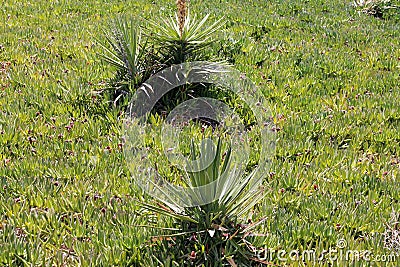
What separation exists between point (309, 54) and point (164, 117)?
322 centimetres

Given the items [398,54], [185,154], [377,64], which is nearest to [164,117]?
[185,154]

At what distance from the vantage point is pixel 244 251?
3551 mm

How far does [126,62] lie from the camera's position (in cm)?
596

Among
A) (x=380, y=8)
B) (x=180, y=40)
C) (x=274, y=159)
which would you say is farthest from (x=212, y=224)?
(x=380, y=8)

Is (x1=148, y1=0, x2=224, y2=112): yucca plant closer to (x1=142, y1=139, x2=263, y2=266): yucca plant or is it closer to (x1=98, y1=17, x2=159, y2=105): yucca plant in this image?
(x1=98, y1=17, x2=159, y2=105): yucca plant

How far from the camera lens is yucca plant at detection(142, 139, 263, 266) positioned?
3.45 meters
